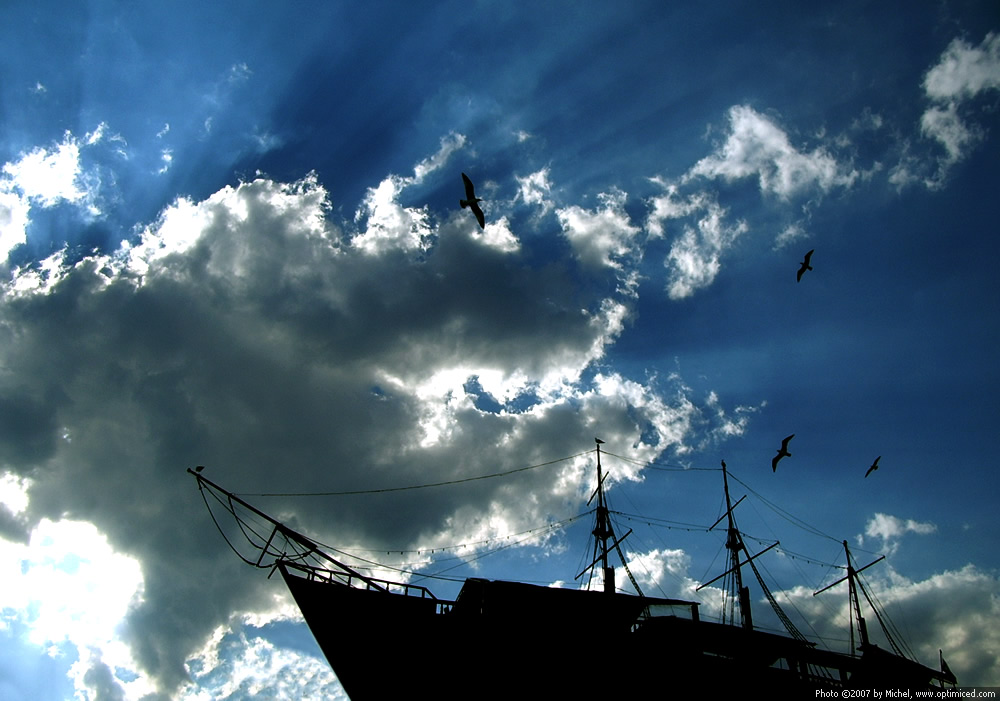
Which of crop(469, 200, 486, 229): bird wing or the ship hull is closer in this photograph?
crop(469, 200, 486, 229): bird wing

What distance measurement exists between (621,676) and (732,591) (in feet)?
85.7

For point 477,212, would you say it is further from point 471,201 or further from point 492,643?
point 492,643

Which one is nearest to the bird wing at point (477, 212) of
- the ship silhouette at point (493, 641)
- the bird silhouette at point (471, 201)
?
the bird silhouette at point (471, 201)

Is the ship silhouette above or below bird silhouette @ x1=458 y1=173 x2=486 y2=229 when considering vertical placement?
below

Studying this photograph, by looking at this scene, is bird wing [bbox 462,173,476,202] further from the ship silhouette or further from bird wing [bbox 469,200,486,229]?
the ship silhouette

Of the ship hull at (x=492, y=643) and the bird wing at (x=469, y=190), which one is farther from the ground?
the bird wing at (x=469, y=190)

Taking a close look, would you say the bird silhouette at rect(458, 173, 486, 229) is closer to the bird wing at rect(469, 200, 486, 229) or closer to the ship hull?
the bird wing at rect(469, 200, 486, 229)

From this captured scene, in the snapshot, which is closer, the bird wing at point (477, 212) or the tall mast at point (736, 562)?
the bird wing at point (477, 212)

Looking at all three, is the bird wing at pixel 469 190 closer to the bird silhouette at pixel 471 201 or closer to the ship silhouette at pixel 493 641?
the bird silhouette at pixel 471 201

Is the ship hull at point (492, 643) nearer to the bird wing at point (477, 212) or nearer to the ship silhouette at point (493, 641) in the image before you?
the ship silhouette at point (493, 641)

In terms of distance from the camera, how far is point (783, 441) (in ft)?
84.6

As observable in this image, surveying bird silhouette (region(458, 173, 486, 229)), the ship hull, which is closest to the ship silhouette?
the ship hull

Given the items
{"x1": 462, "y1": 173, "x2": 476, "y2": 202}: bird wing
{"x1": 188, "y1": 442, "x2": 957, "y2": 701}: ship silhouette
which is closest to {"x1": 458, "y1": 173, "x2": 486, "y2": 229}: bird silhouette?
{"x1": 462, "y1": 173, "x2": 476, "y2": 202}: bird wing

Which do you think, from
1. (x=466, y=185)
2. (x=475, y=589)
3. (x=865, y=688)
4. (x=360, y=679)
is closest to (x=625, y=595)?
(x=475, y=589)
